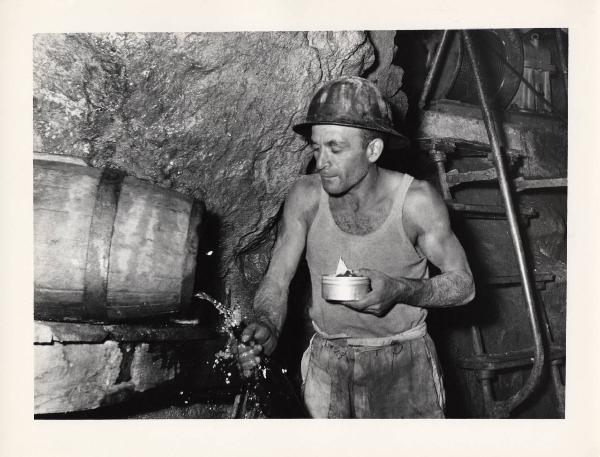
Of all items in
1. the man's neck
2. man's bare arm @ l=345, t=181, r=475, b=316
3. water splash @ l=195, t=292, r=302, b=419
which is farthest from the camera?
the man's neck

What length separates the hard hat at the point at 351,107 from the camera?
2248mm

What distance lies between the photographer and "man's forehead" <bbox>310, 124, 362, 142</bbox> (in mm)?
2287

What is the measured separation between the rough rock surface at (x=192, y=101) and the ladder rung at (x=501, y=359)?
76.2 inches

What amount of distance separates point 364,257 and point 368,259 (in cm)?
2

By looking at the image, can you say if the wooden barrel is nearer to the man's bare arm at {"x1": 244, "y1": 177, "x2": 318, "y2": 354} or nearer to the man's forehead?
the man's bare arm at {"x1": 244, "y1": 177, "x2": 318, "y2": 354}

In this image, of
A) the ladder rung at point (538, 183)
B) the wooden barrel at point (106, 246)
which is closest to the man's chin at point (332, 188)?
the wooden barrel at point (106, 246)

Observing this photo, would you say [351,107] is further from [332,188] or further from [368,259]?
[368,259]

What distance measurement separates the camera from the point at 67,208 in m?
2.04

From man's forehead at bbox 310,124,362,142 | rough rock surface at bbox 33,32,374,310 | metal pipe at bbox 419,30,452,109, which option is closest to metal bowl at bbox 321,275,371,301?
man's forehead at bbox 310,124,362,142

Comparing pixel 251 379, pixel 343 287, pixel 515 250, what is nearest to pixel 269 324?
pixel 251 379

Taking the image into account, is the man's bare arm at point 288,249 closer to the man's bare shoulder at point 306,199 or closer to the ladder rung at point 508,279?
the man's bare shoulder at point 306,199

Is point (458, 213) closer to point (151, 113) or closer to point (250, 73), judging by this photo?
point (250, 73)

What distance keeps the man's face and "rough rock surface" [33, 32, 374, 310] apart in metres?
0.60
